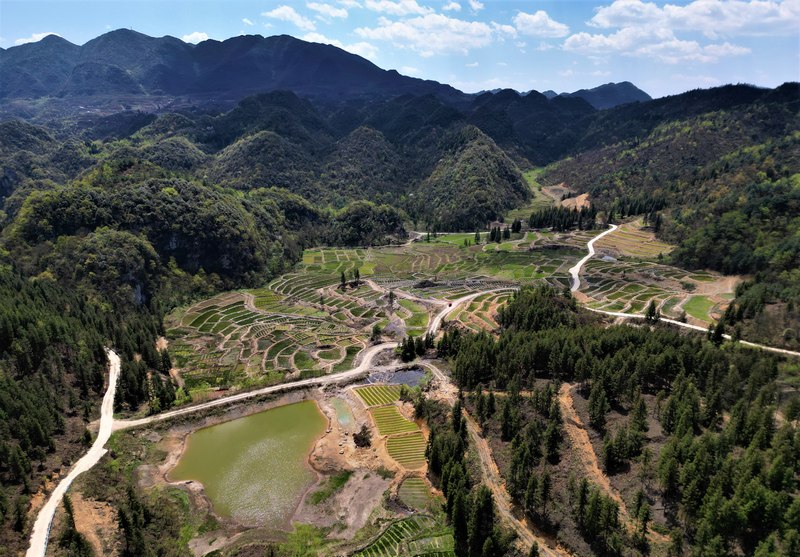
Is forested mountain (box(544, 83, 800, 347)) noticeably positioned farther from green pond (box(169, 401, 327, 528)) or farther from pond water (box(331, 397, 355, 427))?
green pond (box(169, 401, 327, 528))

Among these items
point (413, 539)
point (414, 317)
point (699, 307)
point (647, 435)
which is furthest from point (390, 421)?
point (699, 307)

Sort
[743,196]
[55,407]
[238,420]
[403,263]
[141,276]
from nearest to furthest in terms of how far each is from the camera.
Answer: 1. [55,407]
2. [238,420]
3. [141,276]
4. [743,196]
5. [403,263]

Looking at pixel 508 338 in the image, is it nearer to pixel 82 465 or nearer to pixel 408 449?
pixel 408 449

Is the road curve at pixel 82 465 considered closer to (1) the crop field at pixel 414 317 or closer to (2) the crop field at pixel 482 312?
(1) the crop field at pixel 414 317

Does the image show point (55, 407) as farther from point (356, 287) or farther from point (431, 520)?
point (356, 287)

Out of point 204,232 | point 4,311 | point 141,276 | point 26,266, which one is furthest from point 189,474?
point 204,232

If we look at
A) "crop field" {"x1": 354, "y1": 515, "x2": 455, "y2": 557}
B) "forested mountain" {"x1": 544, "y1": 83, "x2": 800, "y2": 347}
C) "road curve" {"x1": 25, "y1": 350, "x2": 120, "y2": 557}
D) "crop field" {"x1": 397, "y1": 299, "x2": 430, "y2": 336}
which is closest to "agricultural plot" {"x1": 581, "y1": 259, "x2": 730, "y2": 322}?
"forested mountain" {"x1": 544, "y1": 83, "x2": 800, "y2": 347}
